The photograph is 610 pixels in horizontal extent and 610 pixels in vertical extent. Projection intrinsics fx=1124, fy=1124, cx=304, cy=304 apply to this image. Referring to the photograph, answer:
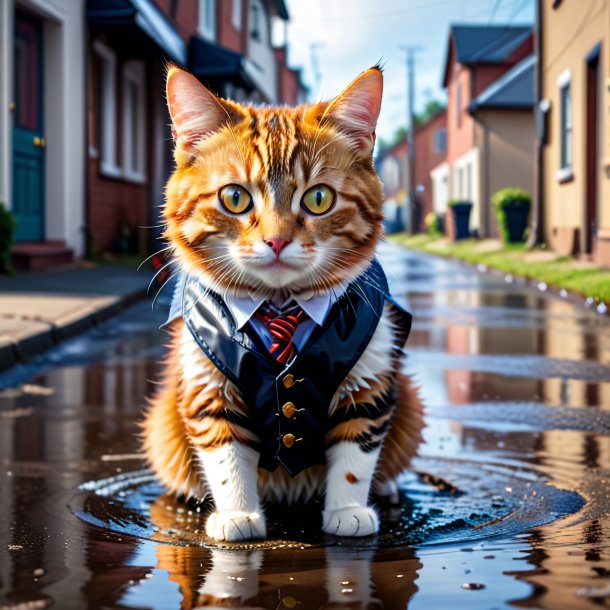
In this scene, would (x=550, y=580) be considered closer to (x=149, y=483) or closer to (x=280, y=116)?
(x=280, y=116)

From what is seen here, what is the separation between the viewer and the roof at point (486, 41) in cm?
3506

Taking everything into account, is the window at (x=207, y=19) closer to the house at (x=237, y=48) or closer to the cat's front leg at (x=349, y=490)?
the house at (x=237, y=48)

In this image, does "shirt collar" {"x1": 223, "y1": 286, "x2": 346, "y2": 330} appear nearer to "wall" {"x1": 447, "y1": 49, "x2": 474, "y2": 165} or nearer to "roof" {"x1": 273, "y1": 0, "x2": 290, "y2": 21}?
"wall" {"x1": 447, "y1": 49, "x2": 474, "y2": 165}

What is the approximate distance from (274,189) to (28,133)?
42.9 feet

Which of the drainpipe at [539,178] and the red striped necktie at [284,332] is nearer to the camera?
the red striped necktie at [284,332]

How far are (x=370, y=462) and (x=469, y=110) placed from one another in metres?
29.8

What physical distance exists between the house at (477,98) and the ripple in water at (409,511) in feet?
93.5

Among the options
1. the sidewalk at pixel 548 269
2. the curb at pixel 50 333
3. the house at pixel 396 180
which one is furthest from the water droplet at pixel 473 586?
the house at pixel 396 180

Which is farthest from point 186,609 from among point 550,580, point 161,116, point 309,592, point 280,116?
point 161,116

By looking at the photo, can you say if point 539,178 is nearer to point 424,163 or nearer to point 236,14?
point 236,14

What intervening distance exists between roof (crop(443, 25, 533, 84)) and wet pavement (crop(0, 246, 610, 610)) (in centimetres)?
2946

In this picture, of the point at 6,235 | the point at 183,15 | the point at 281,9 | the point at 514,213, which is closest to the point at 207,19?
the point at 183,15

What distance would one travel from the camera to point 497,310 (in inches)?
448

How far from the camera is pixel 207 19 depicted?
87.8 feet
